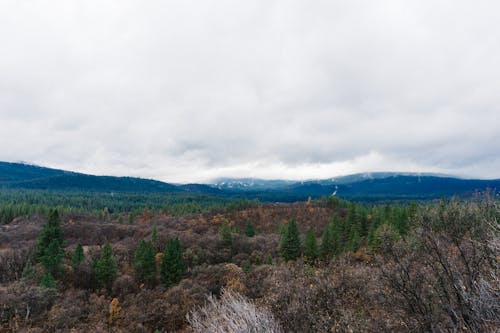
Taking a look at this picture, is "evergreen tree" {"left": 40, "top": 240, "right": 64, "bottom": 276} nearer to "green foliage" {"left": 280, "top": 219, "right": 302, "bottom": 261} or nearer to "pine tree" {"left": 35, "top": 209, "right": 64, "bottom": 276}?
"pine tree" {"left": 35, "top": 209, "right": 64, "bottom": 276}

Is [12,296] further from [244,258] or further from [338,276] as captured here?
[244,258]

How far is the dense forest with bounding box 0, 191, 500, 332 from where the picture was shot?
12367mm

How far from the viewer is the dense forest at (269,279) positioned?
1237 centimetres

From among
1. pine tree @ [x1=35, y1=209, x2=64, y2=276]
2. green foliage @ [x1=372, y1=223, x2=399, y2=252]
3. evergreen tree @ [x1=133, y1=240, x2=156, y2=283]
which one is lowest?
evergreen tree @ [x1=133, y1=240, x2=156, y2=283]

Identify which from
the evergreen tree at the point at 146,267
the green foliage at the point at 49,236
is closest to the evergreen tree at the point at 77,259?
the green foliage at the point at 49,236

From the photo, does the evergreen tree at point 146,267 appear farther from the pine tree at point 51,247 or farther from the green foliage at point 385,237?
the green foliage at point 385,237

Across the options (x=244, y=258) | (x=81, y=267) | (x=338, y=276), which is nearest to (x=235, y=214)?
(x=244, y=258)

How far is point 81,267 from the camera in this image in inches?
2137

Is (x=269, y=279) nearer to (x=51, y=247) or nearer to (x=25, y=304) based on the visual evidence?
(x=25, y=304)

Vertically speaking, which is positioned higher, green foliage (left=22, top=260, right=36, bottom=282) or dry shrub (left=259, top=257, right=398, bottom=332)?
dry shrub (left=259, top=257, right=398, bottom=332)

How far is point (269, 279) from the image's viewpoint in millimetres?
34344

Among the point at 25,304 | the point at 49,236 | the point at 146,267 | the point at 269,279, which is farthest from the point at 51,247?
the point at 269,279

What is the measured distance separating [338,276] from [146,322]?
2721 centimetres

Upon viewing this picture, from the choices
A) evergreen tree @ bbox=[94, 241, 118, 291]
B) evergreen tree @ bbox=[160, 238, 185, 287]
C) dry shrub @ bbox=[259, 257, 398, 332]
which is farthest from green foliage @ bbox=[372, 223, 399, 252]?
evergreen tree @ bbox=[94, 241, 118, 291]
